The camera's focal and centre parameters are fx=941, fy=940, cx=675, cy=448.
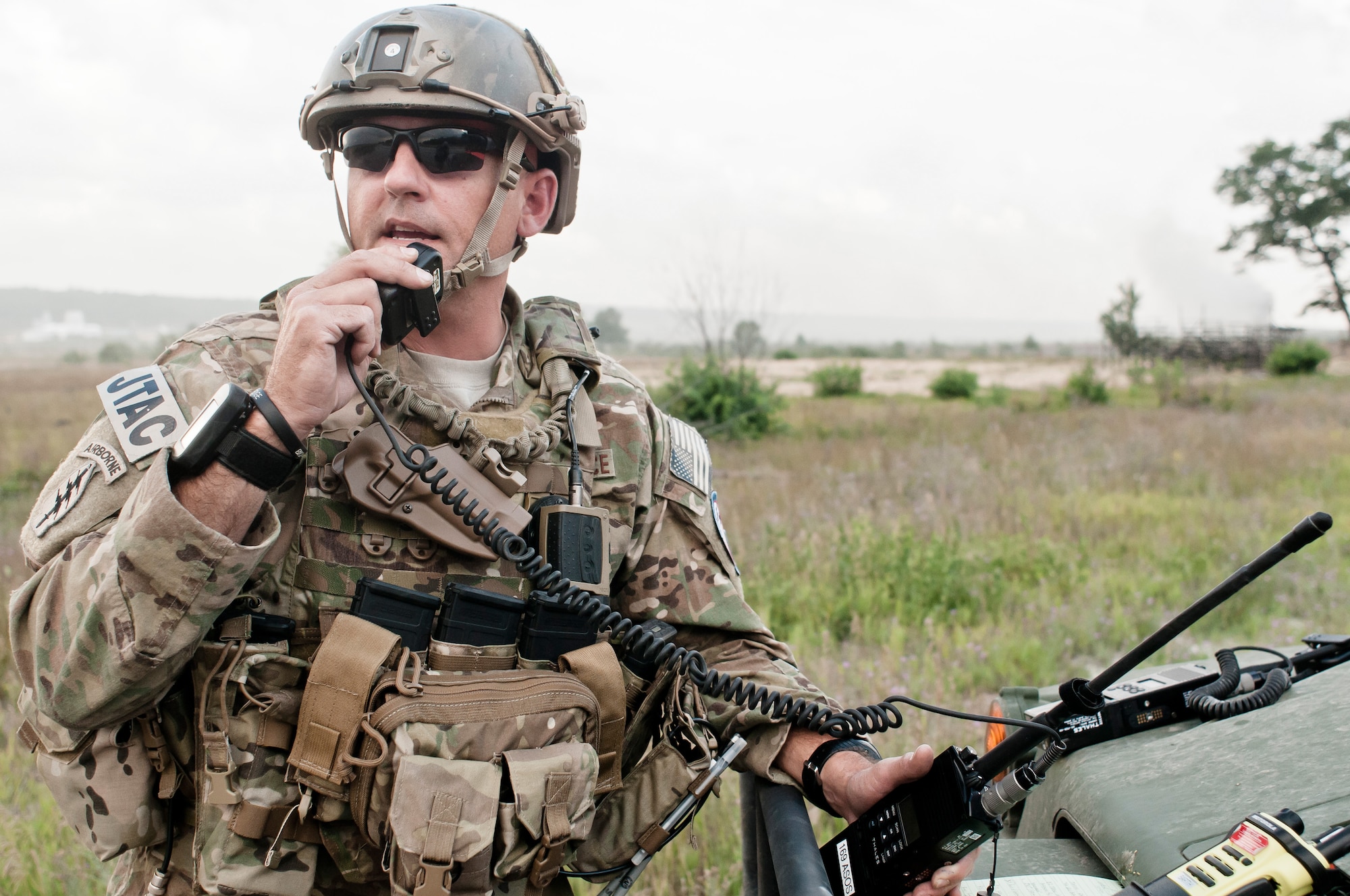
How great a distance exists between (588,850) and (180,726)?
934 mm

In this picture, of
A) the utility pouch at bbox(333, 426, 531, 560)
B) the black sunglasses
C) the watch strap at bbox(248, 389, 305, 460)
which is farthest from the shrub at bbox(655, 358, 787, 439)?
the watch strap at bbox(248, 389, 305, 460)

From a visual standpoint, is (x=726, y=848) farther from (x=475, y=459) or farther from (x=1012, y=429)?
(x=1012, y=429)

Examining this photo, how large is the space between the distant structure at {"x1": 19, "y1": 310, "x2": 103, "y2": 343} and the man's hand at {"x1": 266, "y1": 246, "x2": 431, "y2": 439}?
201658 mm

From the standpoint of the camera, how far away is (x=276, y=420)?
1.64m

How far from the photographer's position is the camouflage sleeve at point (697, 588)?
7.32 ft

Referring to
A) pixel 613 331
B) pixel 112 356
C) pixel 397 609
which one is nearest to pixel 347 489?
pixel 397 609

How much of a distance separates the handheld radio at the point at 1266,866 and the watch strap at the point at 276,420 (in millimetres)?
1525

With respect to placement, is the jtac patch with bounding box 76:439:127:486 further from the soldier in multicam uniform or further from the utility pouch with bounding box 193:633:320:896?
the utility pouch with bounding box 193:633:320:896

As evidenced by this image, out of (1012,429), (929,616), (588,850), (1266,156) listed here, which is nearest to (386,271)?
(588,850)

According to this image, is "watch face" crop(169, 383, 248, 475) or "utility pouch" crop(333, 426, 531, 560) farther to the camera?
"utility pouch" crop(333, 426, 531, 560)

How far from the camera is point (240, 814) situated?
176cm

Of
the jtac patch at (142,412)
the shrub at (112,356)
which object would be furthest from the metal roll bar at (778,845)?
the shrub at (112,356)

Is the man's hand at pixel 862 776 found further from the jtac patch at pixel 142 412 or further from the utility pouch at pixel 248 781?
the jtac patch at pixel 142 412

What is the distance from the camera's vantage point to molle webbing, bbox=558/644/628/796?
6.68 ft
